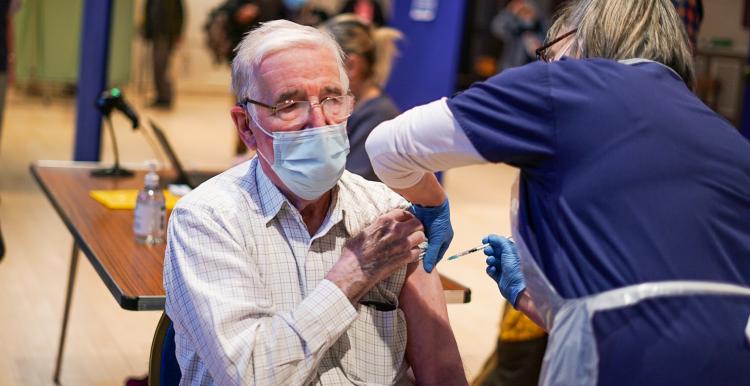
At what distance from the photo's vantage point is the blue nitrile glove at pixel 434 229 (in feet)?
6.28

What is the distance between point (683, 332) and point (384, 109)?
2238 millimetres

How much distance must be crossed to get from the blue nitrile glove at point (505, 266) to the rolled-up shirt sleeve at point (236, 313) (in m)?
0.30

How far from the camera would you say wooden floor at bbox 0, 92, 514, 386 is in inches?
147

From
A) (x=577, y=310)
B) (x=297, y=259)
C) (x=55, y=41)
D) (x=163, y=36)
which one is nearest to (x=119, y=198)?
(x=297, y=259)

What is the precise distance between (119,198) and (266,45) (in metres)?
1.45

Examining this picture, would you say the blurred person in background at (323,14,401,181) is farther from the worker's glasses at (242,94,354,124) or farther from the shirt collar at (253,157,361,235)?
the worker's glasses at (242,94,354,124)

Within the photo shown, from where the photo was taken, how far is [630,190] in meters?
1.48

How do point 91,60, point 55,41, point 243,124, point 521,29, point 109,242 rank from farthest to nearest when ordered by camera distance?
point 521,29 < point 55,41 < point 91,60 < point 109,242 < point 243,124

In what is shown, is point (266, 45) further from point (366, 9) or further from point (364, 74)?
point (366, 9)

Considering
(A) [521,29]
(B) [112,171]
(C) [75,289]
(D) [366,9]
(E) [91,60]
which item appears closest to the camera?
(B) [112,171]

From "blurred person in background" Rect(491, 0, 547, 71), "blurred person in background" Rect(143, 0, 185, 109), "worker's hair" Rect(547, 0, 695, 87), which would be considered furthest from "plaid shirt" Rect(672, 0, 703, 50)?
"blurred person in background" Rect(491, 0, 547, 71)

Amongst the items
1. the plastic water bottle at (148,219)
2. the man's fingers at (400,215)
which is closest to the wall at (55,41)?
the plastic water bottle at (148,219)

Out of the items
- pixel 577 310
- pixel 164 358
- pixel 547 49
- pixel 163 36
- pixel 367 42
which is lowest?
pixel 164 358

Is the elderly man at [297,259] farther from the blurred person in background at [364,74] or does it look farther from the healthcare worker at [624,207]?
the blurred person in background at [364,74]
